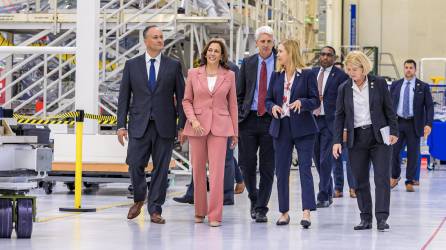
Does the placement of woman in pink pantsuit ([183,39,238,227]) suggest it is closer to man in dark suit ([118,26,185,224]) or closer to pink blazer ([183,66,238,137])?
pink blazer ([183,66,238,137])

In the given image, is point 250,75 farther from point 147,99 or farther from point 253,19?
point 253,19

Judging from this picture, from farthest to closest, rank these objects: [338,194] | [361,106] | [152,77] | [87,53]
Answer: [338,194] < [87,53] < [152,77] < [361,106]

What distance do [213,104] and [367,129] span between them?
1.50 m

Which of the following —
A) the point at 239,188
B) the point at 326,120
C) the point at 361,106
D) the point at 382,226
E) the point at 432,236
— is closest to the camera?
the point at 432,236

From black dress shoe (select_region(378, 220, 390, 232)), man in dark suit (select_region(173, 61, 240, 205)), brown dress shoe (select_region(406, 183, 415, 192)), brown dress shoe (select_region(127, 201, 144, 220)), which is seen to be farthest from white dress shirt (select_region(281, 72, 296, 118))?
brown dress shoe (select_region(406, 183, 415, 192))

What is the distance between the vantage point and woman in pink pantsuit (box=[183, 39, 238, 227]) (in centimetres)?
1077

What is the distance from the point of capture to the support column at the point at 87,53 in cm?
1320

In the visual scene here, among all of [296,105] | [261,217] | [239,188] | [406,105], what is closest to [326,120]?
[239,188]

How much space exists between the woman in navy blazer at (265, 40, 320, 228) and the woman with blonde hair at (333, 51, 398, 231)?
0.30 meters

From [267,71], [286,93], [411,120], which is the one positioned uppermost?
[267,71]

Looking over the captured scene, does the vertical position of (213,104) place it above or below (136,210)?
above

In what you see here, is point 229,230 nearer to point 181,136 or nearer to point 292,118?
point 181,136

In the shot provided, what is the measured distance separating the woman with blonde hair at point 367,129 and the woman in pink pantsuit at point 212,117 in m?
1.08

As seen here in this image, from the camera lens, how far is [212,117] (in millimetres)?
10781
